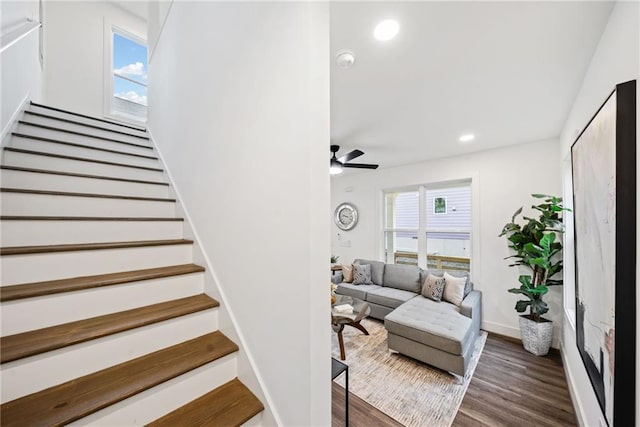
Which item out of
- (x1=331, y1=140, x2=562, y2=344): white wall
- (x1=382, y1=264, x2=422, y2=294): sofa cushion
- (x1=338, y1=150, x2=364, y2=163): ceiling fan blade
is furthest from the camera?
(x1=382, y1=264, x2=422, y2=294): sofa cushion

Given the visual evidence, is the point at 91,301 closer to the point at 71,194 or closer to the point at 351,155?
the point at 71,194

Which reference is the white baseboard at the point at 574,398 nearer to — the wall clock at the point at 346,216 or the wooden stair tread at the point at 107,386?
the wooden stair tread at the point at 107,386

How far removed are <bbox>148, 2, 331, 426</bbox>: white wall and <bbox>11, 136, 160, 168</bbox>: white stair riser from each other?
111 cm

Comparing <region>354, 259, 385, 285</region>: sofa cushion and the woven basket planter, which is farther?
<region>354, 259, 385, 285</region>: sofa cushion

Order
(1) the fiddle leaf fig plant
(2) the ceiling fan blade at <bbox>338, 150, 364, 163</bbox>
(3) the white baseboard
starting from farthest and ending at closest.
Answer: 1. (2) the ceiling fan blade at <bbox>338, 150, 364, 163</bbox>
2. (1) the fiddle leaf fig plant
3. (3) the white baseboard

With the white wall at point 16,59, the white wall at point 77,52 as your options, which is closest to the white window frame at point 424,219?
the white wall at point 16,59

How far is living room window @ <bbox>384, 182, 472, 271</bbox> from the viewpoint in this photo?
416cm

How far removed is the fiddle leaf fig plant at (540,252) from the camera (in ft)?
8.89

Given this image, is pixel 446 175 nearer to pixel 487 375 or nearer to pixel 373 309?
pixel 373 309

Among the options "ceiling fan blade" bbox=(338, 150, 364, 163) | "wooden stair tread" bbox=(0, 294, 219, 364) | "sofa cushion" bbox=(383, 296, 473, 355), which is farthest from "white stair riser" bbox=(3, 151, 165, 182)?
"sofa cushion" bbox=(383, 296, 473, 355)

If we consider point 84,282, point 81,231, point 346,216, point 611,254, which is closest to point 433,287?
point 346,216

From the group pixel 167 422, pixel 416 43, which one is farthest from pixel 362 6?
pixel 167 422

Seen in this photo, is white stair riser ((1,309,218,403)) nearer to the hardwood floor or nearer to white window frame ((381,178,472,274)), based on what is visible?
the hardwood floor

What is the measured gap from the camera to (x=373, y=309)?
3.98m
